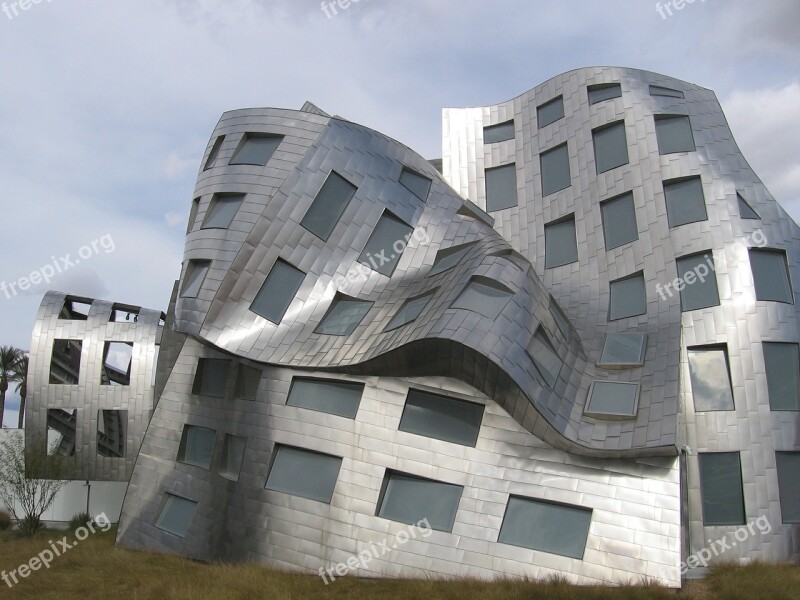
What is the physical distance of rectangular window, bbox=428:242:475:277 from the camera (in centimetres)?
2188

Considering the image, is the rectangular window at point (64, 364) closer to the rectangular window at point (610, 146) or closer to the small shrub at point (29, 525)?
the small shrub at point (29, 525)

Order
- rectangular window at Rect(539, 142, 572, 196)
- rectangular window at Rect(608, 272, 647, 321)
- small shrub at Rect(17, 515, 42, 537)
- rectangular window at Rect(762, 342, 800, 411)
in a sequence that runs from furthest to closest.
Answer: small shrub at Rect(17, 515, 42, 537) → rectangular window at Rect(539, 142, 572, 196) → rectangular window at Rect(608, 272, 647, 321) → rectangular window at Rect(762, 342, 800, 411)

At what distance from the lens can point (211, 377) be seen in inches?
874

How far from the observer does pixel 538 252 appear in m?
26.0

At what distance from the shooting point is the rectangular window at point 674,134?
24.4 meters

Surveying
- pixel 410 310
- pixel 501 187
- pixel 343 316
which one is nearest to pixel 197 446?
pixel 343 316

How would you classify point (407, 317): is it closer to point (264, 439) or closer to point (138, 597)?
point (264, 439)

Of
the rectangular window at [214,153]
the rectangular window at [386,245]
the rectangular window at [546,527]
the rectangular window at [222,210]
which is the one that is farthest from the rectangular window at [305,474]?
the rectangular window at [214,153]

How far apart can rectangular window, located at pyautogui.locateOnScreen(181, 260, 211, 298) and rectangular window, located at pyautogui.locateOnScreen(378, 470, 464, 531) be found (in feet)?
27.7

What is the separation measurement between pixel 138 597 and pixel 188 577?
1328 millimetres

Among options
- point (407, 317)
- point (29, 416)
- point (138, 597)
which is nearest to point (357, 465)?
point (407, 317)

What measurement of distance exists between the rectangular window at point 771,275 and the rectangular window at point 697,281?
123cm

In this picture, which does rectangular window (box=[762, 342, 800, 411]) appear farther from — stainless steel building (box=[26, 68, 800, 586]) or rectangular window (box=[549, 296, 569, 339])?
rectangular window (box=[549, 296, 569, 339])

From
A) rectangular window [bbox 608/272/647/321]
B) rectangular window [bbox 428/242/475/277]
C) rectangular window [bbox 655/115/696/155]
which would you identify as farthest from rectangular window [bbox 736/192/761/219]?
rectangular window [bbox 428/242/475/277]
